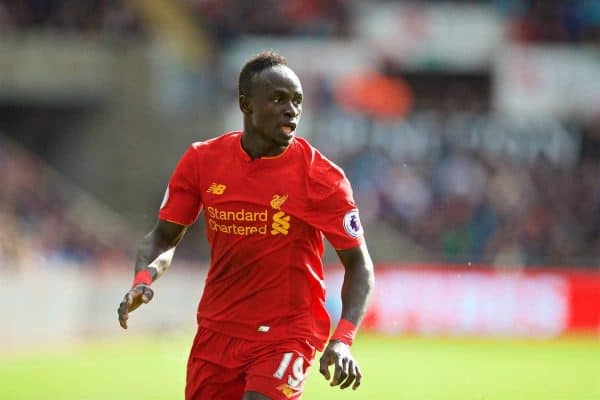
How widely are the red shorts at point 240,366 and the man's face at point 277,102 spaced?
1.04m

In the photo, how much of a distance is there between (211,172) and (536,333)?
1777cm

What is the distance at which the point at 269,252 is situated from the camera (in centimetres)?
654

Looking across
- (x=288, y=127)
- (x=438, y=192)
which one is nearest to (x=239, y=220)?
(x=288, y=127)

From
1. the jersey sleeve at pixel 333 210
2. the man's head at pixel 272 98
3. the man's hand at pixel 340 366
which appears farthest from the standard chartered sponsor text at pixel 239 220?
the man's hand at pixel 340 366

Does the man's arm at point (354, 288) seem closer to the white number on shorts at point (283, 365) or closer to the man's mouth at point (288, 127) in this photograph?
the white number on shorts at point (283, 365)

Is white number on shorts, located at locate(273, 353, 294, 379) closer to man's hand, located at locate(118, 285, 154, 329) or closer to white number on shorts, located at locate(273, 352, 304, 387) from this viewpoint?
white number on shorts, located at locate(273, 352, 304, 387)

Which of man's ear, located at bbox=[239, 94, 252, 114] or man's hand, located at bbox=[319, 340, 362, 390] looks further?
man's ear, located at bbox=[239, 94, 252, 114]

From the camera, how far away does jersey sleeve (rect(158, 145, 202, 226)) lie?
680 centimetres

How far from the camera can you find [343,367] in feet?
19.5

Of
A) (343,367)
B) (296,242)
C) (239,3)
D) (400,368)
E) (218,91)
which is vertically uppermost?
(239,3)

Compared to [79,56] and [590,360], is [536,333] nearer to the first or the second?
[590,360]

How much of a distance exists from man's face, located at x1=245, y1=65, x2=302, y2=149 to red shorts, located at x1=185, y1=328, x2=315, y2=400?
1.04 meters

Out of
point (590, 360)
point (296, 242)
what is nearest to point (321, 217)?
point (296, 242)

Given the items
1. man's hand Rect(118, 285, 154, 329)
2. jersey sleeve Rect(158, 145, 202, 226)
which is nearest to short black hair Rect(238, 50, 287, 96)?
jersey sleeve Rect(158, 145, 202, 226)
